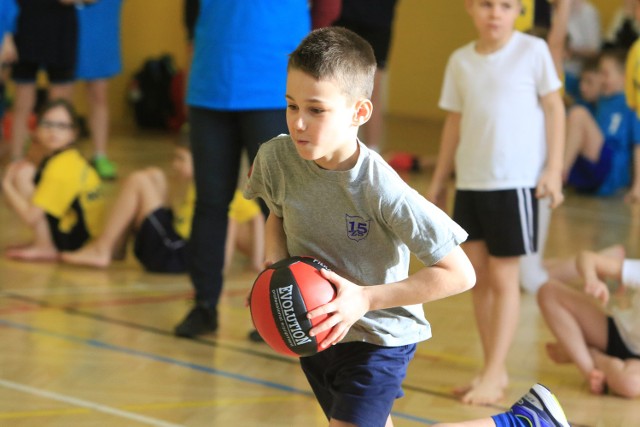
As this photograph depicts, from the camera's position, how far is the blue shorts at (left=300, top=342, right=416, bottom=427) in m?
2.34

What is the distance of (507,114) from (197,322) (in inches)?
58.4

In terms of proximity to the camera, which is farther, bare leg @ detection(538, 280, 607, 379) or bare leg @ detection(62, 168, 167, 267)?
bare leg @ detection(62, 168, 167, 267)

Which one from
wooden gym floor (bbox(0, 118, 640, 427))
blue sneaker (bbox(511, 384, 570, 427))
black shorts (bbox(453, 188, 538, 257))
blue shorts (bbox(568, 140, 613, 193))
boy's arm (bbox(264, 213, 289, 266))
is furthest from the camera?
blue shorts (bbox(568, 140, 613, 193))

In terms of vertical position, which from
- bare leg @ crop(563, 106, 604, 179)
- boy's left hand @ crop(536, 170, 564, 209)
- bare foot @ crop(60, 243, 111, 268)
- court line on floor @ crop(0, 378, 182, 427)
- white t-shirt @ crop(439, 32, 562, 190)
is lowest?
bare foot @ crop(60, 243, 111, 268)

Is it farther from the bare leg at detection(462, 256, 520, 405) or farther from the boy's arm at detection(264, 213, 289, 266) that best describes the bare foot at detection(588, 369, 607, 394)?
the boy's arm at detection(264, 213, 289, 266)

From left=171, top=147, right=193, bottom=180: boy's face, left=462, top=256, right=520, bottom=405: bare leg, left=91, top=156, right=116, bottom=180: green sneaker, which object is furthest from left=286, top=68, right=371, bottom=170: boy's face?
left=91, top=156, right=116, bottom=180: green sneaker

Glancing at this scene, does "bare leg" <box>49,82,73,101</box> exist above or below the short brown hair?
below

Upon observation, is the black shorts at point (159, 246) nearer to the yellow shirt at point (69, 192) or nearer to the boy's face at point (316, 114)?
the yellow shirt at point (69, 192)

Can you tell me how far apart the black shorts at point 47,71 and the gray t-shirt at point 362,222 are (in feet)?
15.0

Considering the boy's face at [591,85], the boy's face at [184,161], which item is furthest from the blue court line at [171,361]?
the boy's face at [591,85]

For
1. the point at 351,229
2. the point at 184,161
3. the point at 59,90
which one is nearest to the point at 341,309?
the point at 351,229

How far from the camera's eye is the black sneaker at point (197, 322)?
13.3 ft

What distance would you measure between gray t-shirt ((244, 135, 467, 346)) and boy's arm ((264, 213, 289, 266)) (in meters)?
0.03

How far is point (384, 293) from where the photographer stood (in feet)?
7.13
